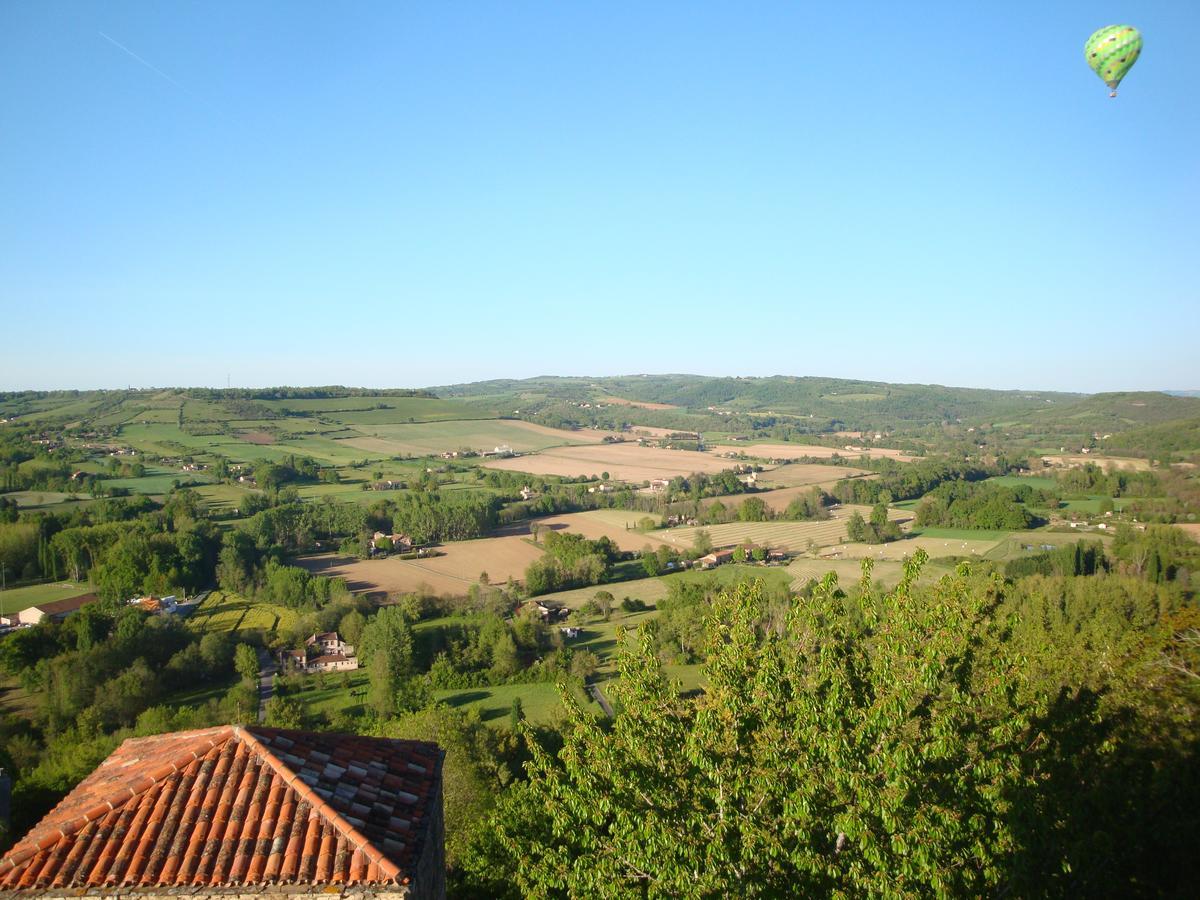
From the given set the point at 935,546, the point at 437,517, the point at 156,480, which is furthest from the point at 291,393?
the point at 935,546

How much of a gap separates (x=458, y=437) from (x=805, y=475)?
47488 millimetres

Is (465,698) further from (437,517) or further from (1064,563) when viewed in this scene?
(1064,563)

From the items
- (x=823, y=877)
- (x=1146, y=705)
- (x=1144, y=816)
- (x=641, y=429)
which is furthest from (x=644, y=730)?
(x=641, y=429)

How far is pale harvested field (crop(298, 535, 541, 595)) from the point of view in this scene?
148ft

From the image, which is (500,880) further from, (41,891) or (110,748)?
(110,748)

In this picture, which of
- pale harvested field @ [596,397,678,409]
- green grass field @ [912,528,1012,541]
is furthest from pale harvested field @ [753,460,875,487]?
pale harvested field @ [596,397,678,409]

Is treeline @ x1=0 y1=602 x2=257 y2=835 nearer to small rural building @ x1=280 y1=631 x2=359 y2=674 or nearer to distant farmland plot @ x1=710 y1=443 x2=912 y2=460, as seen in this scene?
small rural building @ x1=280 y1=631 x2=359 y2=674


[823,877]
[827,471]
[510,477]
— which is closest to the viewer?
[823,877]

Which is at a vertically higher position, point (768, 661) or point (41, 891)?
point (768, 661)

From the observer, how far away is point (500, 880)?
451 inches

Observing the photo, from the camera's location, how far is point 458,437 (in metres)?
102

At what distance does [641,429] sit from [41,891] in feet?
404

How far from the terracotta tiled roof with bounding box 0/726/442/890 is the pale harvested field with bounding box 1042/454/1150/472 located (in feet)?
268

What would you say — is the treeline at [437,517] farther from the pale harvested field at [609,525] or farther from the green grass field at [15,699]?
the green grass field at [15,699]
